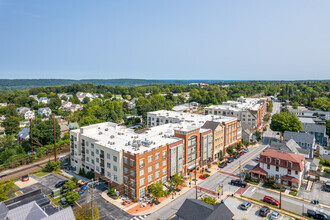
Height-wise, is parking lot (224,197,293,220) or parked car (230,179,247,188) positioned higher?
parked car (230,179,247,188)

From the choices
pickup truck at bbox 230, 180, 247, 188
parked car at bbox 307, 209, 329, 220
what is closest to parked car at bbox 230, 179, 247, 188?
pickup truck at bbox 230, 180, 247, 188

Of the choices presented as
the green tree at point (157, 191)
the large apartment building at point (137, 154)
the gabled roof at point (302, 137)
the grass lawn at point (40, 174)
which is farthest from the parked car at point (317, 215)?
the grass lawn at point (40, 174)

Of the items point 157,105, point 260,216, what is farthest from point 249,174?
point 157,105

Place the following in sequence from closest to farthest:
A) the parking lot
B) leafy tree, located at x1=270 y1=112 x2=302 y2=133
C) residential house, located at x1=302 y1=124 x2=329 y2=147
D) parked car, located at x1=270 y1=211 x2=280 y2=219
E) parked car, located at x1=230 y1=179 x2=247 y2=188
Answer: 1. parked car, located at x1=270 y1=211 x2=280 y2=219
2. the parking lot
3. parked car, located at x1=230 y1=179 x2=247 y2=188
4. residential house, located at x1=302 y1=124 x2=329 y2=147
5. leafy tree, located at x1=270 y1=112 x2=302 y2=133

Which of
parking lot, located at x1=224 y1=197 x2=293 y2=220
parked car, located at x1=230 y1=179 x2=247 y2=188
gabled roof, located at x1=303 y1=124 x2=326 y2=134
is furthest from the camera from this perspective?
gabled roof, located at x1=303 y1=124 x2=326 y2=134

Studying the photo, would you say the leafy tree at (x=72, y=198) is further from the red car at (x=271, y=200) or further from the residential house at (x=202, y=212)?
the red car at (x=271, y=200)

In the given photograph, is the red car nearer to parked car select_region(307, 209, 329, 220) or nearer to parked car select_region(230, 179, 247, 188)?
parked car select_region(307, 209, 329, 220)
